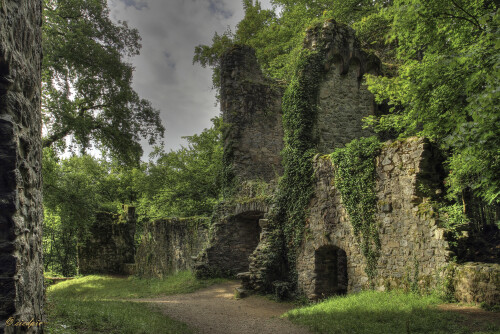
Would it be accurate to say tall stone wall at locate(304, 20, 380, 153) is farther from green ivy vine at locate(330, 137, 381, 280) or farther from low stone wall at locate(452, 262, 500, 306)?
low stone wall at locate(452, 262, 500, 306)

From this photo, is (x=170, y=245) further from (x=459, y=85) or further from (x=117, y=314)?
(x=459, y=85)

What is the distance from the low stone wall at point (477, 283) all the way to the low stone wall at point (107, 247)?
1967 cm

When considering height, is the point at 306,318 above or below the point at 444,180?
below

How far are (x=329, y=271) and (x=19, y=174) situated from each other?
30.1ft

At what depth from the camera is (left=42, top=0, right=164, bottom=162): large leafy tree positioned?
13414mm

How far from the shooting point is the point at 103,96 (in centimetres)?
1528

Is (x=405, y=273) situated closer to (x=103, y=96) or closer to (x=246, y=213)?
(x=246, y=213)

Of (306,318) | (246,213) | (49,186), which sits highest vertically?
(49,186)

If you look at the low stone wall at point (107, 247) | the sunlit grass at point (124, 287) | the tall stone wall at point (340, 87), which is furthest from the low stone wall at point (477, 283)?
the low stone wall at point (107, 247)

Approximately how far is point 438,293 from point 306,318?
247 cm

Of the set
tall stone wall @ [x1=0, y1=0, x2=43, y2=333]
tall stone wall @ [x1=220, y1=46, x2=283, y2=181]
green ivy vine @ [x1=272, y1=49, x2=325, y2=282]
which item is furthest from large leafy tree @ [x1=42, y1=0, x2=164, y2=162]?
tall stone wall @ [x1=0, y1=0, x2=43, y2=333]

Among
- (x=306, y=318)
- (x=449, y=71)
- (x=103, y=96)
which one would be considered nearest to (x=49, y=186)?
(x=103, y=96)

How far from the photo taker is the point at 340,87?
41.0 ft

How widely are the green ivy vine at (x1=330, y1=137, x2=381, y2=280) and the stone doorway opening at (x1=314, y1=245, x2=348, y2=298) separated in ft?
5.01
